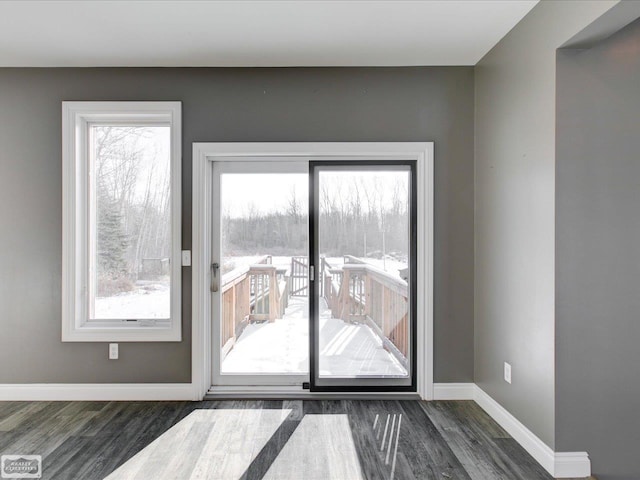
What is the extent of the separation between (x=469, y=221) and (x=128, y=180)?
9.28 ft

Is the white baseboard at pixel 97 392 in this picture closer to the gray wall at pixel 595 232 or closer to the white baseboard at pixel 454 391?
the white baseboard at pixel 454 391

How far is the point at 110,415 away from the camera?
2.96 m

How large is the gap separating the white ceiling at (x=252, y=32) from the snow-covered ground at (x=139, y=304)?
1.82 m

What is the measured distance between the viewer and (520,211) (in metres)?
2.60

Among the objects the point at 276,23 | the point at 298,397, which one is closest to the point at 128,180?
the point at 276,23

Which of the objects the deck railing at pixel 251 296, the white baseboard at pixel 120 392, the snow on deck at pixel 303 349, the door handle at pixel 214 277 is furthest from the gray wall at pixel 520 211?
the door handle at pixel 214 277

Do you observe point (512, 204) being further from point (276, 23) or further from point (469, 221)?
point (276, 23)

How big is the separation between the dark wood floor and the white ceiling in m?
2.66

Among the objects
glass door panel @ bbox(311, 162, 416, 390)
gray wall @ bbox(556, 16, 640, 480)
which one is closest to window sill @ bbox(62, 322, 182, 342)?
glass door panel @ bbox(311, 162, 416, 390)

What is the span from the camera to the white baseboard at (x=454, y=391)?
3.26 meters

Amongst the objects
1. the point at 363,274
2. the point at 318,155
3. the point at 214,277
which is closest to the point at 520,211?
the point at 363,274

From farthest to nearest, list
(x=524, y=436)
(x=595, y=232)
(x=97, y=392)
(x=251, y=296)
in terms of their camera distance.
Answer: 1. (x=251, y=296)
2. (x=97, y=392)
3. (x=524, y=436)
4. (x=595, y=232)

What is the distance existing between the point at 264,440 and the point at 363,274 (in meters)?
1.47

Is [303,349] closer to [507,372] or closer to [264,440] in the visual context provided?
[264,440]
